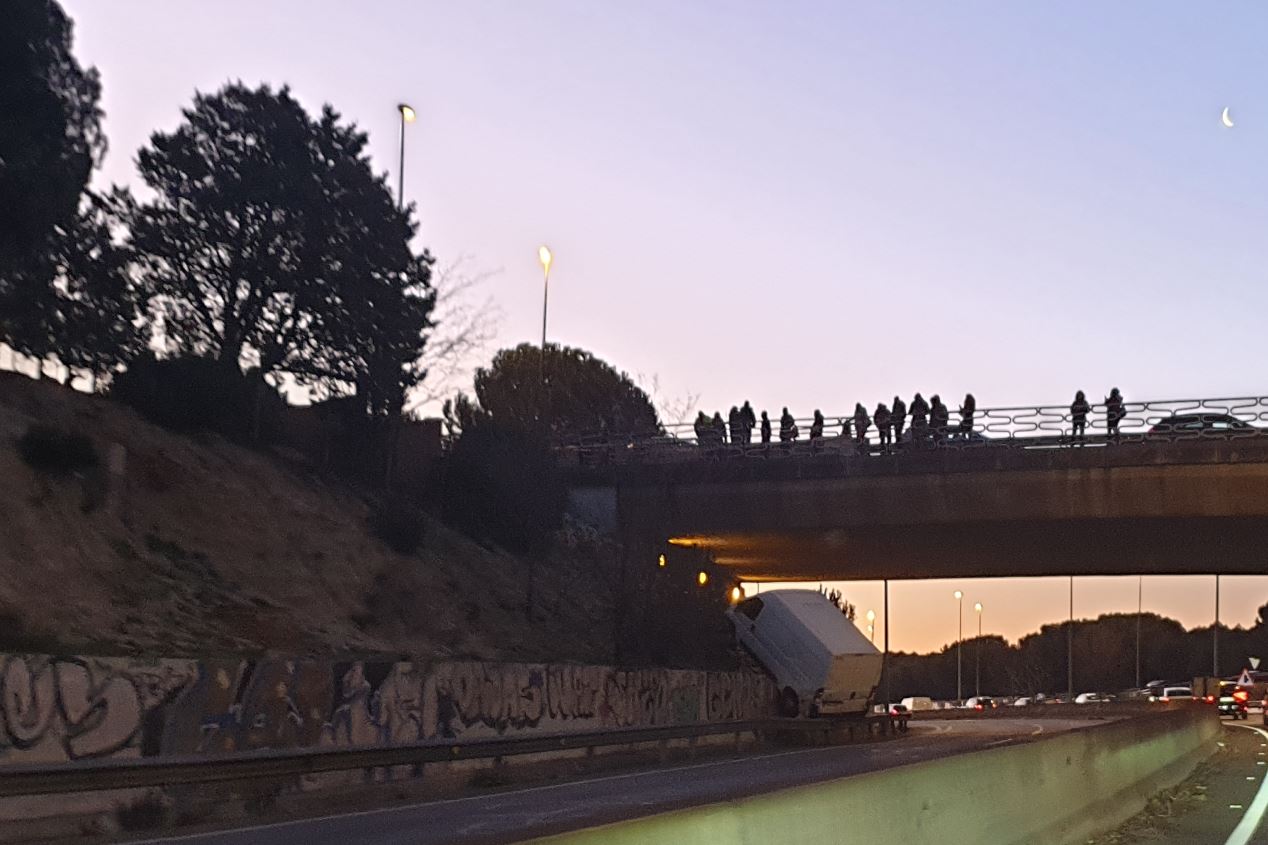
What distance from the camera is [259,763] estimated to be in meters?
19.2

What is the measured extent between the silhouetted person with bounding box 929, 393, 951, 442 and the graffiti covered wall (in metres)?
14.6

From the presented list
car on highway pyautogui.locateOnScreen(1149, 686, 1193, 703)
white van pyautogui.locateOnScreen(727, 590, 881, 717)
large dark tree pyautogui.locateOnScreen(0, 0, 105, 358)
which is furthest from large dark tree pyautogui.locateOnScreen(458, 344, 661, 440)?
large dark tree pyautogui.locateOnScreen(0, 0, 105, 358)

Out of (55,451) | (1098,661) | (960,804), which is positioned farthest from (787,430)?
(1098,661)

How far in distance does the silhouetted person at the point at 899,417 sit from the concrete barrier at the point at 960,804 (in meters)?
27.4

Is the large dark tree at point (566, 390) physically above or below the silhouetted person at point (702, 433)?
above

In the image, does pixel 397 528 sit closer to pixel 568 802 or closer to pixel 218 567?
pixel 218 567

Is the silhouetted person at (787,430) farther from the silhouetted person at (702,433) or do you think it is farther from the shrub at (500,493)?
the shrub at (500,493)

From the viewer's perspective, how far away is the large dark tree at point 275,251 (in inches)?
1754

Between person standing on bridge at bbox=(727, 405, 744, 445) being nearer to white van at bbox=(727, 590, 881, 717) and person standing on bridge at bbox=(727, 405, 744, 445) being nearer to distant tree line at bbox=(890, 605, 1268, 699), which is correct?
white van at bbox=(727, 590, 881, 717)

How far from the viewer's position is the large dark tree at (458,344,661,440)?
7619 cm

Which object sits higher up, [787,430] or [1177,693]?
[787,430]

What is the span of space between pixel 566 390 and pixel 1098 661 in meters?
124

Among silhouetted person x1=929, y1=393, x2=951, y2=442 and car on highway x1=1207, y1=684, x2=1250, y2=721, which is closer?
silhouetted person x1=929, y1=393, x2=951, y2=442

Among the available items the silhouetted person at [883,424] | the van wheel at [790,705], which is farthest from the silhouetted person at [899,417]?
the van wheel at [790,705]
